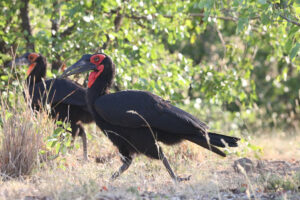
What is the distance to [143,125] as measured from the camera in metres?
4.77

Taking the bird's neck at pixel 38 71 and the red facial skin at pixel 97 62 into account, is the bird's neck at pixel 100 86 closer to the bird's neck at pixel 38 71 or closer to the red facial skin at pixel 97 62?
the red facial skin at pixel 97 62

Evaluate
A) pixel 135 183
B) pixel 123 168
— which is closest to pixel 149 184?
pixel 135 183

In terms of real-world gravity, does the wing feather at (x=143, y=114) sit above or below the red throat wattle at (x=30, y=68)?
above

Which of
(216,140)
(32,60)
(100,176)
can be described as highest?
(32,60)

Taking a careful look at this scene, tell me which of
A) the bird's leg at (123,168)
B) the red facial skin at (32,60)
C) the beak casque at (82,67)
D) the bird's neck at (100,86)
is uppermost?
the beak casque at (82,67)

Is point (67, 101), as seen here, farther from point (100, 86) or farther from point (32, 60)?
point (100, 86)

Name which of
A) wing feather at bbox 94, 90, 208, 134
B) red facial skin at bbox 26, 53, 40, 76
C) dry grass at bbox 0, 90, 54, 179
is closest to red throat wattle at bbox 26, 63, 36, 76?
red facial skin at bbox 26, 53, 40, 76

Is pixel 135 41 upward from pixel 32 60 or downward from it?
upward

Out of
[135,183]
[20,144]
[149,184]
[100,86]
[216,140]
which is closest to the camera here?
[135,183]

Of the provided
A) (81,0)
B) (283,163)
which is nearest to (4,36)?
(81,0)

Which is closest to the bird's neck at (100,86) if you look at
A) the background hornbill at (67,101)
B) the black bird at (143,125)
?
the black bird at (143,125)

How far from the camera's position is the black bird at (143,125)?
15.6 ft

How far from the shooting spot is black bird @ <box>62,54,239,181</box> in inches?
187

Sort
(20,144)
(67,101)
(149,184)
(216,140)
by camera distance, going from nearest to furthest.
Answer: (149,184) → (216,140) → (20,144) → (67,101)
